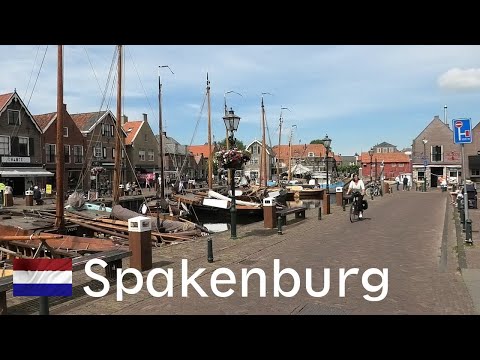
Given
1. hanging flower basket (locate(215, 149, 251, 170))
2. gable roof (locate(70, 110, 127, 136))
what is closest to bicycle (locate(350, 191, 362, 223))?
hanging flower basket (locate(215, 149, 251, 170))

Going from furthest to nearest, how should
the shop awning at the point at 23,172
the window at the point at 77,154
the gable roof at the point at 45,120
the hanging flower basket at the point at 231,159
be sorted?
1. the window at the point at 77,154
2. the gable roof at the point at 45,120
3. the shop awning at the point at 23,172
4. the hanging flower basket at the point at 231,159

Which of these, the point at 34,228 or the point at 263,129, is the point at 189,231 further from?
the point at 263,129

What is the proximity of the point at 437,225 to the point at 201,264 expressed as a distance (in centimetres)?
1007

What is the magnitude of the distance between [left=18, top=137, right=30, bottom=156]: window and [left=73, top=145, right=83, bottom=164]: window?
21.5 ft

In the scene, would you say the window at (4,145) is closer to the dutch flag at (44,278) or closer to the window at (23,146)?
the window at (23,146)

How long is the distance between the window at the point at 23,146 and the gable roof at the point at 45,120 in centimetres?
328

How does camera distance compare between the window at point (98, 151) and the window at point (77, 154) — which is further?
the window at point (98, 151)

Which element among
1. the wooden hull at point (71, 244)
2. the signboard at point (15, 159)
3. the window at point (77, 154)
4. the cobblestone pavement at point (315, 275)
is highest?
the window at point (77, 154)

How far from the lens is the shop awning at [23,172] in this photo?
1613 inches

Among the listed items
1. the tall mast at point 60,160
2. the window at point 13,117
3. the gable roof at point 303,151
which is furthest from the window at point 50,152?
the gable roof at point 303,151

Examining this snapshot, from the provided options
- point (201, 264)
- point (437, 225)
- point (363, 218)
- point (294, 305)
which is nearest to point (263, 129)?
point (363, 218)
